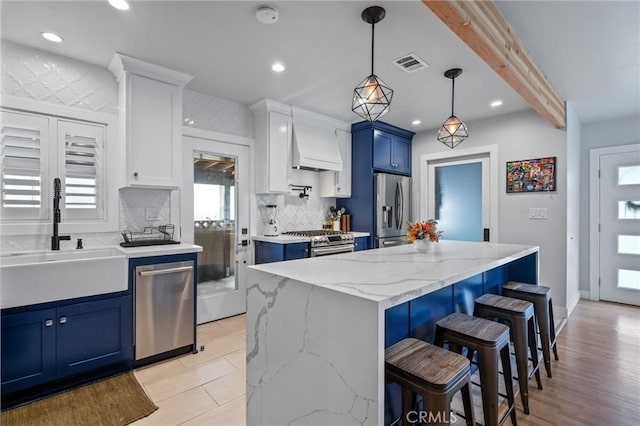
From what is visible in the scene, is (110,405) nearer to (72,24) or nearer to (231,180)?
(231,180)

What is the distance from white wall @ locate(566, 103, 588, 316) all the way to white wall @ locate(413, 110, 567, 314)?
0.42 feet

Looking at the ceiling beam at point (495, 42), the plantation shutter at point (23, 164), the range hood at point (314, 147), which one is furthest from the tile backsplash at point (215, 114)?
the ceiling beam at point (495, 42)

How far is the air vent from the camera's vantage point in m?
2.63

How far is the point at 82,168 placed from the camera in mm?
2785

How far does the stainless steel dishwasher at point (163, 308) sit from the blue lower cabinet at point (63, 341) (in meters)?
0.09

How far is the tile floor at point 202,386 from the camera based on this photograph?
1933 millimetres

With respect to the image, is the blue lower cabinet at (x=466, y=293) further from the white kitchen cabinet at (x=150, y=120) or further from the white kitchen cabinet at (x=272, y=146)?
the white kitchen cabinet at (x=150, y=120)

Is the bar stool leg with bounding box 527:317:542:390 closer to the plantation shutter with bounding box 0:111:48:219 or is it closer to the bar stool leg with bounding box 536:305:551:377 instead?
the bar stool leg with bounding box 536:305:551:377

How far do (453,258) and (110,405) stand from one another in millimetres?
2501

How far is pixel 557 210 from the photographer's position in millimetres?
3783

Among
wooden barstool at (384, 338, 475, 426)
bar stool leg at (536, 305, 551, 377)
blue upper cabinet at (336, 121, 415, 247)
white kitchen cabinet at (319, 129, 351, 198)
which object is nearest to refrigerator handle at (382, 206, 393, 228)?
blue upper cabinet at (336, 121, 415, 247)

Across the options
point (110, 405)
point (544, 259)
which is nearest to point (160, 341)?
point (110, 405)

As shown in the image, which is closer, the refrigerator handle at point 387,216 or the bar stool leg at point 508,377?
the bar stool leg at point 508,377

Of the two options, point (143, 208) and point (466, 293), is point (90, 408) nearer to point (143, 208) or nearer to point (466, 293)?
point (143, 208)
